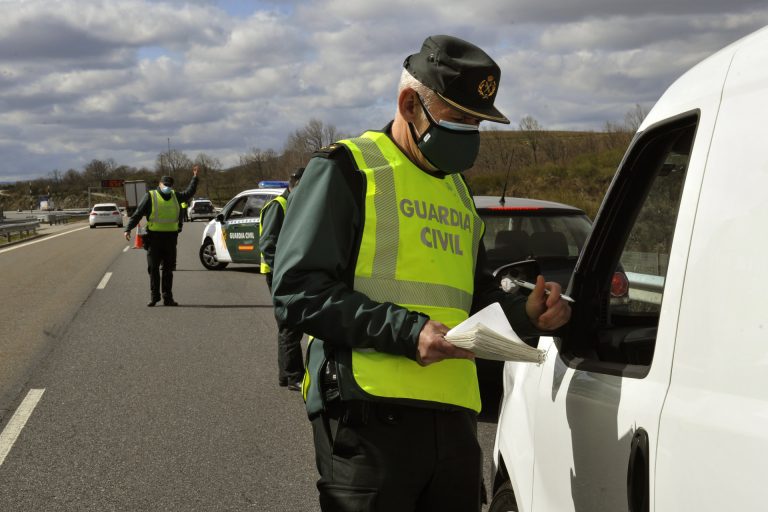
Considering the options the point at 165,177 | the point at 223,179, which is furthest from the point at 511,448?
the point at 223,179

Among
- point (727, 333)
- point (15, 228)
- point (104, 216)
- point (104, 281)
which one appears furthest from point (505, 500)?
point (104, 216)

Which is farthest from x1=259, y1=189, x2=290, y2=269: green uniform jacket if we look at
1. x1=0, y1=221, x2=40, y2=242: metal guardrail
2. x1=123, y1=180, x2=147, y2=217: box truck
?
x1=123, y1=180, x2=147, y2=217: box truck

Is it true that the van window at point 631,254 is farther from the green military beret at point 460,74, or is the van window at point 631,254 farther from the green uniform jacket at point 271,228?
the green uniform jacket at point 271,228

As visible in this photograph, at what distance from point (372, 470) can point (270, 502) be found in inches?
100

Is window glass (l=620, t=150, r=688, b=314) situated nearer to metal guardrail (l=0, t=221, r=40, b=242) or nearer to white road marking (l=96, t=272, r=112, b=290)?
white road marking (l=96, t=272, r=112, b=290)

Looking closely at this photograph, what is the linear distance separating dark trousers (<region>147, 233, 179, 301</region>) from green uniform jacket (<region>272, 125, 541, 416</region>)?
10.7 meters

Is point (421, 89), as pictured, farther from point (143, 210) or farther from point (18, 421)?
point (143, 210)

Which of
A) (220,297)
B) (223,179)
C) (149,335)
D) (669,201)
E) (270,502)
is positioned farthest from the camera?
(223,179)

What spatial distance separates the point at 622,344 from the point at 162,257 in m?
11.0

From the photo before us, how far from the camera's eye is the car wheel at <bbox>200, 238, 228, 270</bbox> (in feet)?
62.6

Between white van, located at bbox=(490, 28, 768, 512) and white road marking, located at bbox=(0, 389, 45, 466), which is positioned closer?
white van, located at bbox=(490, 28, 768, 512)

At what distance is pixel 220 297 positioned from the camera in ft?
46.7

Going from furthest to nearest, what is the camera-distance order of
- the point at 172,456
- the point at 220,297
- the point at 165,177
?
the point at 220,297 < the point at 165,177 < the point at 172,456

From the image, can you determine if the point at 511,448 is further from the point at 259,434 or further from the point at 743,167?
the point at 259,434
